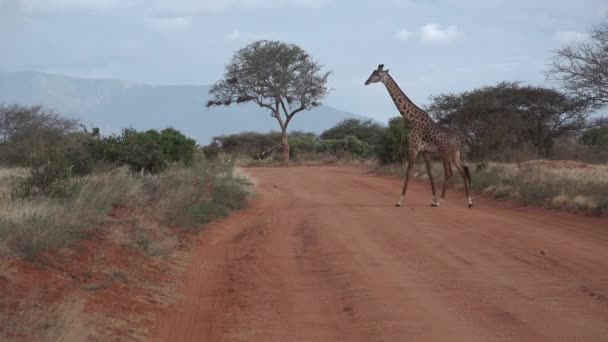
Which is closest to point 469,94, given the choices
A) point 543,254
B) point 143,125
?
point 543,254

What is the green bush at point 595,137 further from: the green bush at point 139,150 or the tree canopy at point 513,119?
the green bush at point 139,150

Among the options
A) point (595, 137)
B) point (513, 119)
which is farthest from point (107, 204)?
point (595, 137)

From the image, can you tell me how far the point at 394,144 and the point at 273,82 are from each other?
74.3ft

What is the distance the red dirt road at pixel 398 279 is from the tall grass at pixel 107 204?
926mm

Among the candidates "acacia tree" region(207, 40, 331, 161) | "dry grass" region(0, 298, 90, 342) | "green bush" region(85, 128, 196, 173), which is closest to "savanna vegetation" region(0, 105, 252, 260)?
"green bush" region(85, 128, 196, 173)

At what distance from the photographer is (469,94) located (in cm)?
3075

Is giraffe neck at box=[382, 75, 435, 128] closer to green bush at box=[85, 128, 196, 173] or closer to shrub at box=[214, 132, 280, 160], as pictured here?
green bush at box=[85, 128, 196, 173]

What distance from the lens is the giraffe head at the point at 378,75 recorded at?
18.4 meters

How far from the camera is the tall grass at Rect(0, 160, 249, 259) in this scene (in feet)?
26.5

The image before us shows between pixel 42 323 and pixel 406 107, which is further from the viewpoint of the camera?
pixel 406 107

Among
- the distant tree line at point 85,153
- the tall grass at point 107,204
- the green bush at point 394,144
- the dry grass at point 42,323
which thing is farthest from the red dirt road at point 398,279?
the green bush at point 394,144

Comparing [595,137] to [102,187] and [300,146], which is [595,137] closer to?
[102,187]

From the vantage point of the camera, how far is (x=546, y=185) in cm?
1655

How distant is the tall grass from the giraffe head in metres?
4.29
